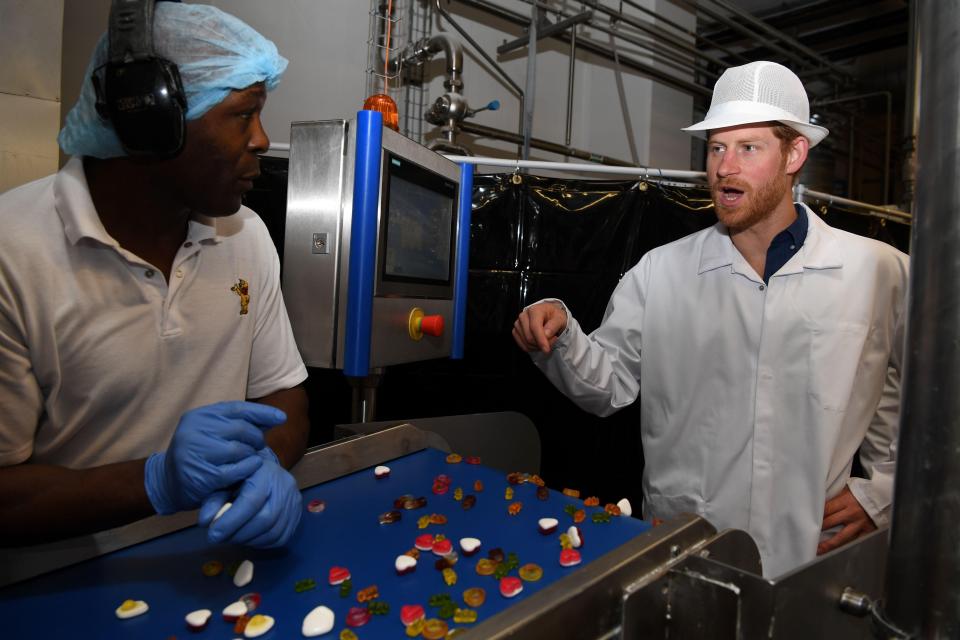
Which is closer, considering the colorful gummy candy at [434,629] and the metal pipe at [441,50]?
the colorful gummy candy at [434,629]

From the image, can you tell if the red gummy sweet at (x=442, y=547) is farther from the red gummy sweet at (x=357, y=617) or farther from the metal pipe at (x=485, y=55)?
the metal pipe at (x=485, y=55)

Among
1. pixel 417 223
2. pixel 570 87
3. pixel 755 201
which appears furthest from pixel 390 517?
pixel 570 87

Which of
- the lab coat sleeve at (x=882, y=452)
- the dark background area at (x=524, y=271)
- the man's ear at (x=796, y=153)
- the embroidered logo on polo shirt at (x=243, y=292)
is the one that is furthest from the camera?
the dark background area at (x=524, y=271)

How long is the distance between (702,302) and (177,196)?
1.11m

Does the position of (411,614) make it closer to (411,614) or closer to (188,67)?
(411,614)

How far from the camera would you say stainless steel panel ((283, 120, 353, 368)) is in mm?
1255

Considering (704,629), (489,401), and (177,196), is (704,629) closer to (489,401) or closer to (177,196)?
(177,196)

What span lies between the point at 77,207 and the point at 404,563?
0.65 metres

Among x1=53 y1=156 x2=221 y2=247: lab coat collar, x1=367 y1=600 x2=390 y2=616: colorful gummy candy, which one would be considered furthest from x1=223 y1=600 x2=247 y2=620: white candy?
x1=53 y1=156 x2=221 y2=247: lab coat collar

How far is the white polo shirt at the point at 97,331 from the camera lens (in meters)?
0.76

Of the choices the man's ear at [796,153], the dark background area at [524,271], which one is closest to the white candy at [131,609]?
the man's ear at [796,153]

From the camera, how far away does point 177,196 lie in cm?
90

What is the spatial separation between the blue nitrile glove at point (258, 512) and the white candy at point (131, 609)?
3.4 inches

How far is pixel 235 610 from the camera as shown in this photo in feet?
1.86
